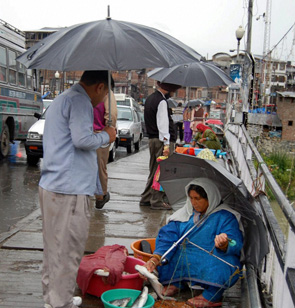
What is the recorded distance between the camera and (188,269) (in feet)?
13.3

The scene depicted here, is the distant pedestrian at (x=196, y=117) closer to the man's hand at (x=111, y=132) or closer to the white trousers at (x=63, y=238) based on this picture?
the man's hand at (x=111, y=132)

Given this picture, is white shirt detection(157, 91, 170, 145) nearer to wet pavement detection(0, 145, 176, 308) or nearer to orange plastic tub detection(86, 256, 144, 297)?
wet pavement detection(0, 145, 176, 308)

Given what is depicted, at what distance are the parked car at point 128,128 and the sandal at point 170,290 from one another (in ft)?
49.4

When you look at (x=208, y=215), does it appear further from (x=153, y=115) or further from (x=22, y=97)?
(x=22, y=97)

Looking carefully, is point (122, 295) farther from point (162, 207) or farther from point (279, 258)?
point (162, 207)

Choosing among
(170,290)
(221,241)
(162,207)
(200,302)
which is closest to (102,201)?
(162,207)

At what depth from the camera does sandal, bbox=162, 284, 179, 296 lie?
13.6ft

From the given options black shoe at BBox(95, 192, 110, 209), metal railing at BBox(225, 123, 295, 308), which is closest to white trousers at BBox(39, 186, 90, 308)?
metal railing at BBox(225, 123, 295, 308)

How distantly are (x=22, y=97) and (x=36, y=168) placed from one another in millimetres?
3180

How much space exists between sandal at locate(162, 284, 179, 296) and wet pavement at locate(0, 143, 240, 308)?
0.48 metres

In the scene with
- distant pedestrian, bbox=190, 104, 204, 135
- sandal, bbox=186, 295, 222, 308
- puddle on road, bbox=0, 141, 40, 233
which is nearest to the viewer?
sandal, bbox=186, 295, 222, 308

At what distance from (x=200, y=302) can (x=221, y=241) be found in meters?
0.58

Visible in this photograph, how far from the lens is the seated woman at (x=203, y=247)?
154 inches

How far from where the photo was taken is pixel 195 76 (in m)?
8.60
